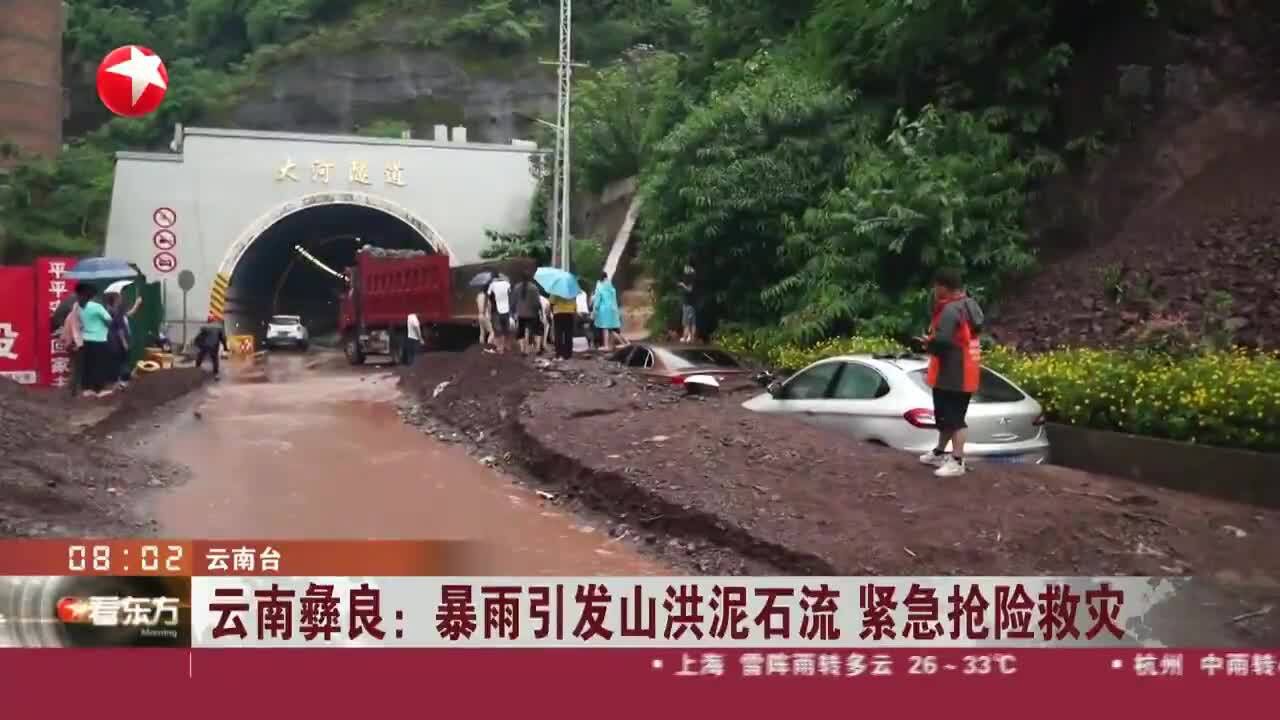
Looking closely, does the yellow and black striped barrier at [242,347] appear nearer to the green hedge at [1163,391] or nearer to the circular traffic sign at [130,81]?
the green hedge at [1163,391]

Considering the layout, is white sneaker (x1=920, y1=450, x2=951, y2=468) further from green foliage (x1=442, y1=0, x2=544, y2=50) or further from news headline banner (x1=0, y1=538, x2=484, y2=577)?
green foliage (x1=442, y1=0, x2=544, y2=50)

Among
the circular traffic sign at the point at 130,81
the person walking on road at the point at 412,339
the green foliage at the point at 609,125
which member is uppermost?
the green foliage at the point at 609,125

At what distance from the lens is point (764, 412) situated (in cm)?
875

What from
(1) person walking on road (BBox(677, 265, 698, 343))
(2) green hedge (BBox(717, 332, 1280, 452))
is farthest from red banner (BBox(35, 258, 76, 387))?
(2) green hedge (BBox(717, 332, 1280, 452))

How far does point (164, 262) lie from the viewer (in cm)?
3023

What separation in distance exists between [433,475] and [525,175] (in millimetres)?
28857

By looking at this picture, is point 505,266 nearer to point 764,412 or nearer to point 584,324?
point 584,324

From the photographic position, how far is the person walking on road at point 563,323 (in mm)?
14734

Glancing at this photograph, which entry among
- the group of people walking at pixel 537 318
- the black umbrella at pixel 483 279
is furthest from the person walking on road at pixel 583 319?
the black umbrella at pixel 483 279

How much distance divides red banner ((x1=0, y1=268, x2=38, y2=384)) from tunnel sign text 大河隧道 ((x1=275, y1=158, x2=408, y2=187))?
60.6 ft
